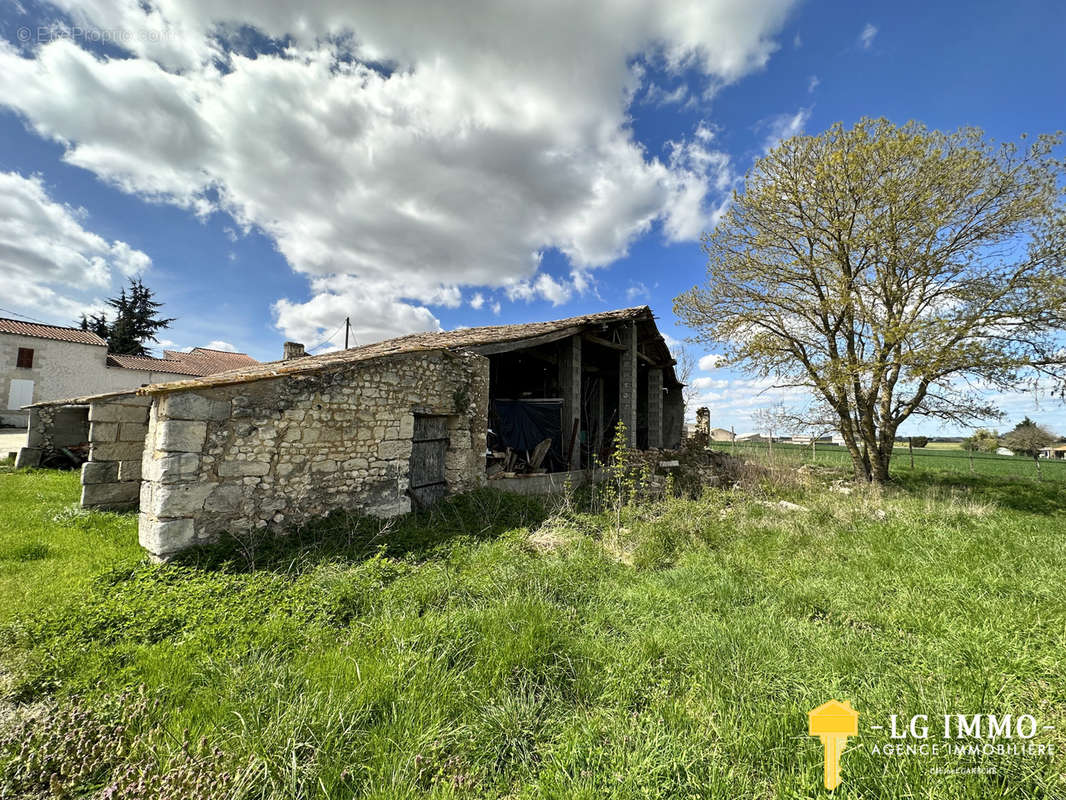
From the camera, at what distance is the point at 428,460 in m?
7.43

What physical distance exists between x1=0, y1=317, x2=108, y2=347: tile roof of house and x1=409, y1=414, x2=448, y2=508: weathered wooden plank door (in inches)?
1156

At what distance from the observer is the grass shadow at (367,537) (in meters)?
4.67

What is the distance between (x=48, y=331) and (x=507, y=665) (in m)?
34.5

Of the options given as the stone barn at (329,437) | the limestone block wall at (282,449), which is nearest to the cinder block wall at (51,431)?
the stone barn at (329,437)

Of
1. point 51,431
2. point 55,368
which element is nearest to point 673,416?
point 51,431

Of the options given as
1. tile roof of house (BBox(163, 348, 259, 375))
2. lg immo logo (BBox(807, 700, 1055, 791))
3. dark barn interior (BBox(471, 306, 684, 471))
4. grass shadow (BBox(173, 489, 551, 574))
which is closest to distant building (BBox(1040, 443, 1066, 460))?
dark barn interior (BBox(471, 306, 684, 471))

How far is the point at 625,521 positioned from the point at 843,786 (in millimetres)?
5095

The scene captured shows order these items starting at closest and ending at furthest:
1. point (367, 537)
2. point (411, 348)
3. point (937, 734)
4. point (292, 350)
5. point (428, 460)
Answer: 1. point (937, 734)
2. point (367, 537)
3. point (411, 348)
4. point (428, 460)
5. point (292, 350)

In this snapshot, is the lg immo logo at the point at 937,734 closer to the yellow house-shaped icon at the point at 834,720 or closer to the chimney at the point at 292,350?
the yellow house-shaped icon at the point at 834,720

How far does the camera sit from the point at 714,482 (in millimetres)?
11031

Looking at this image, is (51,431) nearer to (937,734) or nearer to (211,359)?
(937,734)

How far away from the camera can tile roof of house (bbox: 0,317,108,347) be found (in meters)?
21.8

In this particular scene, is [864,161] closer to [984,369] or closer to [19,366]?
[984,369]

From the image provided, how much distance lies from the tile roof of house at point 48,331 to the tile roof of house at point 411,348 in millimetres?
23506
